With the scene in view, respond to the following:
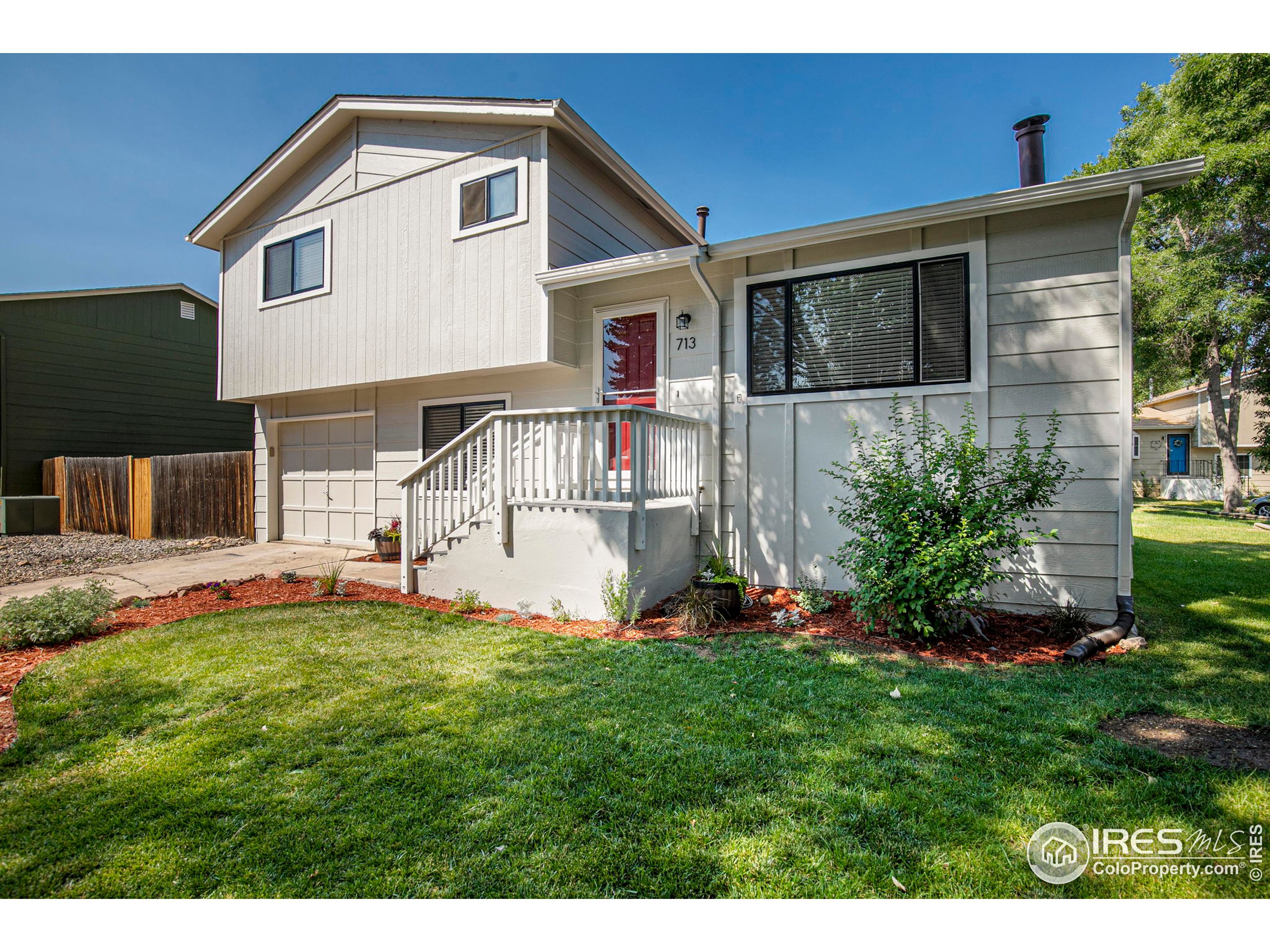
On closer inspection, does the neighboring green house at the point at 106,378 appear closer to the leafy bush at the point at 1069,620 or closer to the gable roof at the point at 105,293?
the gable roof at the point at 105,293

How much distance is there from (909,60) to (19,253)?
9244 millimetres

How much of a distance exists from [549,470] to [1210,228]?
63.4ft

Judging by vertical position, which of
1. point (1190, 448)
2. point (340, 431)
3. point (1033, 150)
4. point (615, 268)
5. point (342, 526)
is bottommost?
point (342, 526)

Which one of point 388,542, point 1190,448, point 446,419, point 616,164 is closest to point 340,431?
point 446,419

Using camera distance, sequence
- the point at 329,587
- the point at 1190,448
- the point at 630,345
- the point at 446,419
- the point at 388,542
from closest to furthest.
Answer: the point at 329,587 → the point at 630,345 → the point at 388,542 → the point at 446,419 → the point at 1190,448

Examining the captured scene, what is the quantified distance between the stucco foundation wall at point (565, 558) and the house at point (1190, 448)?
22.7 m

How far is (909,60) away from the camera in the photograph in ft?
13.1

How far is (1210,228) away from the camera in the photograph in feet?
47.7

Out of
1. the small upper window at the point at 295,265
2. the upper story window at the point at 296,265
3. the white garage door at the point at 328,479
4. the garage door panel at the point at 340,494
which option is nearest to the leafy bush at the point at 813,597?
the white garage door at the point at 328,479

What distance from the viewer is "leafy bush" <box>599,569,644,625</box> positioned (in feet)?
15.8

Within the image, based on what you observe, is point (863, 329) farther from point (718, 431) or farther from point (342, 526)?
point (342, 526)

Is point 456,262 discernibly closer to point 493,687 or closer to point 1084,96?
point 493,687
